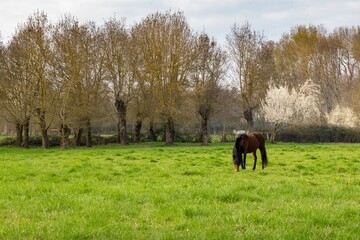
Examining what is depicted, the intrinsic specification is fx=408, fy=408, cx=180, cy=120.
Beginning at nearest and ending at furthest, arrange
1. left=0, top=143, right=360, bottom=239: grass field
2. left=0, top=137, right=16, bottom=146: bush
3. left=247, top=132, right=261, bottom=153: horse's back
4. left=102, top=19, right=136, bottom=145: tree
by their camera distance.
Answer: left=0, top=143, right=360, bottom=239: grass field → left=247, top=132, right=261, bottom=153: horse's back → left=102, top=19, right=136, bottom=145: tree → left=0, top=137, right=16, bottom=146: bush

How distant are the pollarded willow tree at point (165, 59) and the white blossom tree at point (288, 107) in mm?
17597

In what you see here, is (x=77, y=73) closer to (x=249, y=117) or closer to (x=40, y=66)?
(x=40, y=66)

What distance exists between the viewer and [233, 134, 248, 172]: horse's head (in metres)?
17.5

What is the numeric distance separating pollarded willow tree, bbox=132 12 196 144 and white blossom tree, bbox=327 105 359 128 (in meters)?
29.2

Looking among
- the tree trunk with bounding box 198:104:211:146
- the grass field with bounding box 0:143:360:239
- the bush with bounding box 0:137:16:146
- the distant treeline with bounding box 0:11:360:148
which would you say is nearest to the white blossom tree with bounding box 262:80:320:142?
the distant treeline with bounding box 0:11:360:148

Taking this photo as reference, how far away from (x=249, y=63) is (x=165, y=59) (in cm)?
1595

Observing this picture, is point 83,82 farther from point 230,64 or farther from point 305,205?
point 305,205

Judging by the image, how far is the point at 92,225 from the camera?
7684mm

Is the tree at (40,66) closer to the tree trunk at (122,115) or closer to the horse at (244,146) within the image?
the tree trunk at (122,115)

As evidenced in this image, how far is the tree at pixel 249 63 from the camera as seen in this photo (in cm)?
5878

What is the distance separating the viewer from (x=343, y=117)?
64.4m

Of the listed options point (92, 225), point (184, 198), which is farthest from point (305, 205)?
point (92, 225)

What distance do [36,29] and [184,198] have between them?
114 feet

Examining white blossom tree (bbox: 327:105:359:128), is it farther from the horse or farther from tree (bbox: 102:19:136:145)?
the horse
